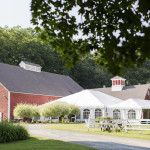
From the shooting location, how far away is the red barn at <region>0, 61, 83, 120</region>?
117 ft

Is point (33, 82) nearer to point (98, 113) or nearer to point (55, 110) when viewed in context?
point (55, 110)

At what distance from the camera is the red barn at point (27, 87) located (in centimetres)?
3569

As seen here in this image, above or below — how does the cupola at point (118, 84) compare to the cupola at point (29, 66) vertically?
below

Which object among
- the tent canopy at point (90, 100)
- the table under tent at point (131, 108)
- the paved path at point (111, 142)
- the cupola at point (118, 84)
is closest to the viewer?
the paved path at point (111, 142)

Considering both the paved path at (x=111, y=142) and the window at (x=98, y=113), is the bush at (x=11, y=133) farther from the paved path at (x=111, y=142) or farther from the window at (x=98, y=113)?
the window at (x=98, y=113)

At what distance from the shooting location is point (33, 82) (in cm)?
4181

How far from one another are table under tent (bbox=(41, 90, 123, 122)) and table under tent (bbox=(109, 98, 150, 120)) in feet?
3.78

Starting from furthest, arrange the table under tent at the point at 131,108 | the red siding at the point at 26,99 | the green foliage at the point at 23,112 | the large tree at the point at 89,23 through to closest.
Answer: the red siding at the point at 26,99, the green foliage at the point at 23,112, the table under tent at the point at 131,108, the large tree at the point at 89,23

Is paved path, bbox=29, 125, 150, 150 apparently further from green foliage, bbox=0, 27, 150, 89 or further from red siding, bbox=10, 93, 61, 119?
green foliage, bbox=0, 27, 150, 89

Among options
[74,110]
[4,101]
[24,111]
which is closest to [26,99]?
[4,101]

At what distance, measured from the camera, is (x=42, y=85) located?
42938 mm

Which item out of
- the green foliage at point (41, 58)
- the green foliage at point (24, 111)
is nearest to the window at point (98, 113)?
the green foliage at point (24, 111)

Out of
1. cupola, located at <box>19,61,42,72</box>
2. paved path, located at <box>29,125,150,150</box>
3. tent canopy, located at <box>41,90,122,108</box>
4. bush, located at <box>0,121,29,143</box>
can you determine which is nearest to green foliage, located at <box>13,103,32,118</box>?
tent canopy, located at <box>41,90,122,108</box>

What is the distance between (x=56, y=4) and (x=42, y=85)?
116 ft
